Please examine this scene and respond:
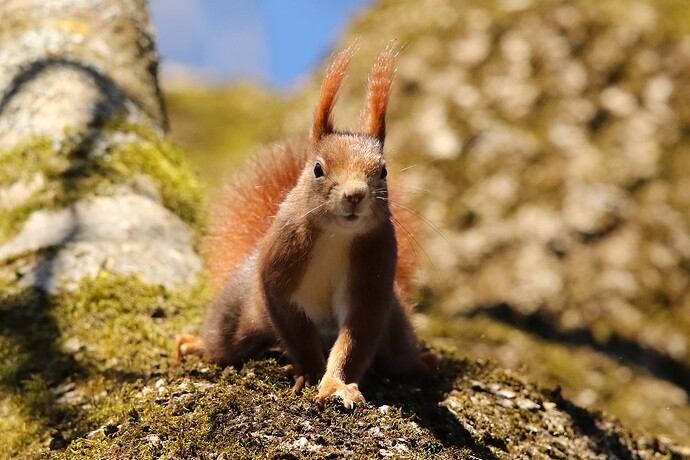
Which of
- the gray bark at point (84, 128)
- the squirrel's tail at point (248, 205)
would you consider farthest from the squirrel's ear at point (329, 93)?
the gray bark at point (84, 128)

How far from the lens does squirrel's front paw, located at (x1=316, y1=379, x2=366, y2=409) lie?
8.37 ft

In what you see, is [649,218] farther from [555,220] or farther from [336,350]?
[336,350]

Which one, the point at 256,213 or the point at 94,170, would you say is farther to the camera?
the point at 94,170

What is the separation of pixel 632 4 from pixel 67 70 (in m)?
5.46

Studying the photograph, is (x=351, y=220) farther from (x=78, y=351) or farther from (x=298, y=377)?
(x=78, y=351)

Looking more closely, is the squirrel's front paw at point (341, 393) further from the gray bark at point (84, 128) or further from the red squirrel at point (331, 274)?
the gray bark at point (84, 128)

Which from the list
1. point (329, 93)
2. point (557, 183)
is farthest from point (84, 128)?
A: point (557, 183)

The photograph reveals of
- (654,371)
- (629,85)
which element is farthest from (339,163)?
(629,85)

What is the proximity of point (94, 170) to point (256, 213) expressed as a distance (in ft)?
3.69

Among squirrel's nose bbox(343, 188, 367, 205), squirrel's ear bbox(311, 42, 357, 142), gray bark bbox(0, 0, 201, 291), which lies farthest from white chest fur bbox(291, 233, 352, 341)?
gray bark bbox(0, 0, 201, 291)

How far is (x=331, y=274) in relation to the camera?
2832 millimetres

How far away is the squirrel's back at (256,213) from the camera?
3402 mm

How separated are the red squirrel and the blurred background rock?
2602 mm

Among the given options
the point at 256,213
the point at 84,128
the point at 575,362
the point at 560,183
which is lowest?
the point at 575,362
